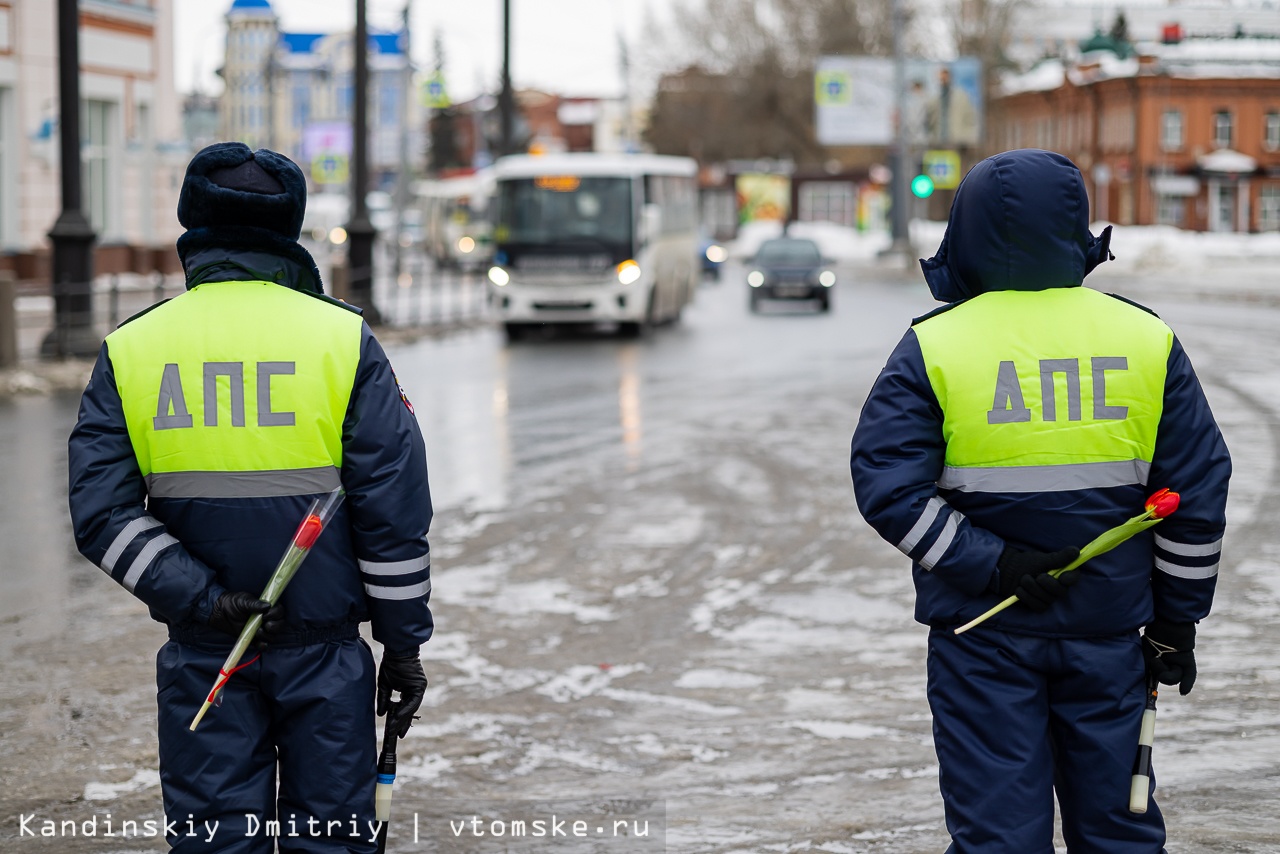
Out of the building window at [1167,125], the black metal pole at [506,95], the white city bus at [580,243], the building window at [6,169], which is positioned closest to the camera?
the white city bus at [580,243]

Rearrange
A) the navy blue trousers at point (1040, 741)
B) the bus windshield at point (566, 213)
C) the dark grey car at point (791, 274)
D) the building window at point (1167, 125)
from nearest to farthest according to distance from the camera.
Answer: the navy blue trousers at point (1040, 741)
the bus windshield at point (566, 213)
the dark grey car at point (791, 274)
the building window at point (1167, 125)

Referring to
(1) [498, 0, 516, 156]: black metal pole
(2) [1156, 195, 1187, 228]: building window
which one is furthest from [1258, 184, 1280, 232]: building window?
(1) [498, 0, 516, 156]: black metal pole

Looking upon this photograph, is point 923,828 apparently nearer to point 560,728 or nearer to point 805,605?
point 560,728

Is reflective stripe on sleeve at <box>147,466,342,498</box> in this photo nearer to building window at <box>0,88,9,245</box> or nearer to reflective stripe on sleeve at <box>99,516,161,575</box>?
reflective stripe on sleeve at <box>99,516,161,575</box>

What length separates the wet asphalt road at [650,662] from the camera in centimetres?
543

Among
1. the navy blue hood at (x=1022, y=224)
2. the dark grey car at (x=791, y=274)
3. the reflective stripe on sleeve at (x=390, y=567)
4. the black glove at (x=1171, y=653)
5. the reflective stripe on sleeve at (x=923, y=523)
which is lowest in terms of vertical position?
the dark grey car at (x=791, y=274)

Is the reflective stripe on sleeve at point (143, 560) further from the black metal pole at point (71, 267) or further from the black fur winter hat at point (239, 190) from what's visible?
the black metal pole at point (71, 267)

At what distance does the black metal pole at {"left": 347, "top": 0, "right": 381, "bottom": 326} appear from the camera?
1025 inches

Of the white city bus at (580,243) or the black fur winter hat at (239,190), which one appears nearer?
the black fur winter hat at (239,190)

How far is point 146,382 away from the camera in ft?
12.3

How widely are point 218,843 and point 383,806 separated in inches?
14.8

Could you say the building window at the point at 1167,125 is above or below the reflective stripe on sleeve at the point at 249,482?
above

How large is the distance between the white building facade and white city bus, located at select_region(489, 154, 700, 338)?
6710 millimetres

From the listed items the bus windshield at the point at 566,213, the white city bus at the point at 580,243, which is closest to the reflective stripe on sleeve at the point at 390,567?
the white city bus at the point at 580,243
